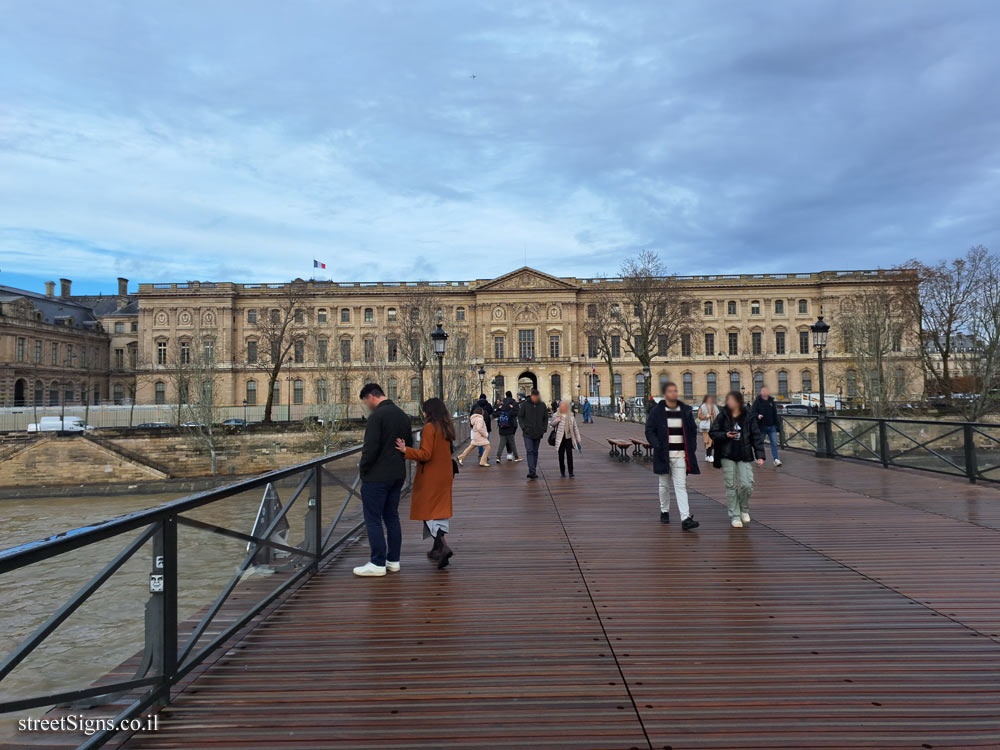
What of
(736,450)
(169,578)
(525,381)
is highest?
(525,381)

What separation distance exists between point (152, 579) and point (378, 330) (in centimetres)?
7641

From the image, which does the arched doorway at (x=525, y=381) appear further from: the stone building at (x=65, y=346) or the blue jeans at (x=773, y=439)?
the blue jeans at (x=773, y=439)

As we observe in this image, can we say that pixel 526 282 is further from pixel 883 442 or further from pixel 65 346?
pixel 883 442

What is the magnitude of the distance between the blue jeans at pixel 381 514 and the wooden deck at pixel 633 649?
30 centimetres

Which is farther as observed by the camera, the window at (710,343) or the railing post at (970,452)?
the window at (710,343)

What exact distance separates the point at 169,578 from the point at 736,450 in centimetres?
664

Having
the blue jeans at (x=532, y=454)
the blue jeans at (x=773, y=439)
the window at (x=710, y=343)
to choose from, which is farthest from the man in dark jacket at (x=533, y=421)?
the window at (x=710, y=343)

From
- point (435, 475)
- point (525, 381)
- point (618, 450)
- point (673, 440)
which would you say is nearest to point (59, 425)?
point (618, 450)

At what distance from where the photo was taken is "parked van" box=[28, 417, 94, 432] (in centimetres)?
3830

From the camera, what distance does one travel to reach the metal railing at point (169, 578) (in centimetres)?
279

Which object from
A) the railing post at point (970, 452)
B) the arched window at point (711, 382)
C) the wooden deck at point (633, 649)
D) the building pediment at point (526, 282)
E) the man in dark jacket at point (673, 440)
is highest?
the building pediment at point (526, 282)

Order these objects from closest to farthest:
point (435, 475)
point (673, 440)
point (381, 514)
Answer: point (381, 514) → point (435, 475) → point (673, 440)

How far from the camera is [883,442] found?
46.0ft

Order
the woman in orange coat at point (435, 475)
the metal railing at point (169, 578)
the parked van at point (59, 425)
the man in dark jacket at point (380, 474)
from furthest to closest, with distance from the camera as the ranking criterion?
the parked van at point (59, 425)
the woman in orange coat at point (435, 475)
the man in dark jacket at point (380, 474)
the metal railing at point (169, 578)
